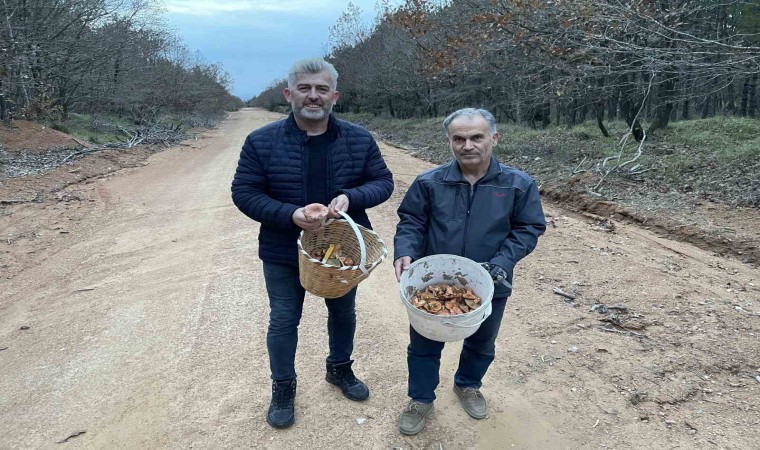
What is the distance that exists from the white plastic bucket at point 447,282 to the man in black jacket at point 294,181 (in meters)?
0.46

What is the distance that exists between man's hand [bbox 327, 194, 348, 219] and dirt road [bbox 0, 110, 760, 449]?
4.06ft

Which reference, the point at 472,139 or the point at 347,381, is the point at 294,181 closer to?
Result: the point at 472,139

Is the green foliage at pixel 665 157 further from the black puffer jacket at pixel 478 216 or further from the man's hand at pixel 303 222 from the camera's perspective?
the man's hand at pixel 303 222

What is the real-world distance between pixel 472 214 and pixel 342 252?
27.8 inches

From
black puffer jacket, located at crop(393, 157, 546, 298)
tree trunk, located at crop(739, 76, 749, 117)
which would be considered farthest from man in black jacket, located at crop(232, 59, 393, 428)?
tree trunk, located at crop(739, 76, 749, 117)

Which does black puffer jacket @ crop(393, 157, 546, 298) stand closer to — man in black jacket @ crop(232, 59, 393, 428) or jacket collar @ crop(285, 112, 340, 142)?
man in black jacket @ crop(232, 59, 393, 428)

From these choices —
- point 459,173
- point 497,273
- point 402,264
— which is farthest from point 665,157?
point 402,264

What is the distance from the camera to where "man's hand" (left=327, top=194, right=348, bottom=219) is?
2557 millimetres

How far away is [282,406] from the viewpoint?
2.95 m

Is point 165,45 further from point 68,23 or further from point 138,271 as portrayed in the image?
point 138,271

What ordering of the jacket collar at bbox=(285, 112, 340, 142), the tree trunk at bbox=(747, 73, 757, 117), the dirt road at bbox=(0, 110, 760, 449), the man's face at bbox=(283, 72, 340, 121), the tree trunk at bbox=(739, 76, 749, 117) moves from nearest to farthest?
1. the man's face at bbox=(283, 72, 340, 121)
2. the jacket collar at bbox=(285, 112, 340, 142)
3. the dirt road at bbox=(0, 110, 760, 449)
4. the tree trunk at bbox=(739, 76, 749, 117)
5. the tree trunk at bbox=(747, 73, 757, 117)

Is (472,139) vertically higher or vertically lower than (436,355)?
higher

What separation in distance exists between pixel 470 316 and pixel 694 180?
8021 mm

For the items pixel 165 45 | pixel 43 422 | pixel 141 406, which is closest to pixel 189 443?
pixel 141 406
